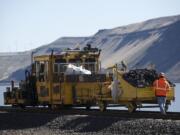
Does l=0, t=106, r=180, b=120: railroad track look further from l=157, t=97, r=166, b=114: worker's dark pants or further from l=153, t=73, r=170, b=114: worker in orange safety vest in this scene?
l=153, t=73, r=170, b=114: worker in orange safety vest

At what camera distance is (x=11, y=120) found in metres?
28.7

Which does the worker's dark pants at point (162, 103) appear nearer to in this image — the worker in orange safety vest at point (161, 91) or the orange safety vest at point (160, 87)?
the worker in orange safety vest at point (161, 91)

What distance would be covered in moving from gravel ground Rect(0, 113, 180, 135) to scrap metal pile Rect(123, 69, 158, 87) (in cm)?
214

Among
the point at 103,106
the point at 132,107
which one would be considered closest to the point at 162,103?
the point at 132,107

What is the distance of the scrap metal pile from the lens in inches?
981

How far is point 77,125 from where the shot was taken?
24.3 meters

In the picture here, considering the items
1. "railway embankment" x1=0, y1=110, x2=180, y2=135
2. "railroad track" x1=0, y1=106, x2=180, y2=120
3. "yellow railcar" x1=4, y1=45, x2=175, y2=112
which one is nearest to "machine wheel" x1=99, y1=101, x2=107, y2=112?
"yellow railcar" x1=4, y1=45, x2=175, y2=112

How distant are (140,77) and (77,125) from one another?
3.63 metres

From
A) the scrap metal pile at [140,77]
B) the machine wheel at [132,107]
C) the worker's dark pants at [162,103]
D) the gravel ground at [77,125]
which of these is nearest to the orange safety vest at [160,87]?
the worker's dark pants at [162,103]

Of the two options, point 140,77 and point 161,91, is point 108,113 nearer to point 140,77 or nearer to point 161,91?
point 140,77

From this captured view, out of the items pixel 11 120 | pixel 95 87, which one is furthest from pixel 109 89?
pixel 11 120

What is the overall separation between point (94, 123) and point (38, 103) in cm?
843

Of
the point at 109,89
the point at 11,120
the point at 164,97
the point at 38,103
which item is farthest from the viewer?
the point at 38,103

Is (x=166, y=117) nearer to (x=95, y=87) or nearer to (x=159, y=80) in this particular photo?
(x=159, y=80)
